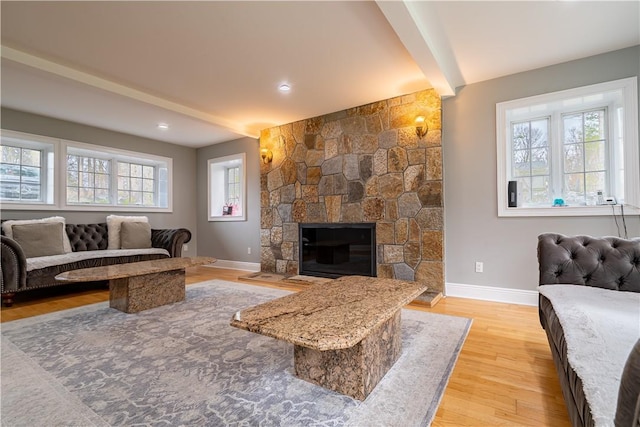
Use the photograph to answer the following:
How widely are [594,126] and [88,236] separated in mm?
6248

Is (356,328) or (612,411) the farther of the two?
(356,328)

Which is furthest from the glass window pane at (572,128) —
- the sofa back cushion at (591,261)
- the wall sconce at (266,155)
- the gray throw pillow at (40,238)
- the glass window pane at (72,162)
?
the glass window pane at (72,162)

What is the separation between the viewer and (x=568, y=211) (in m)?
2.72

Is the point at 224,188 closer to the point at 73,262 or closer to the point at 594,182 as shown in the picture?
the point at 73,262

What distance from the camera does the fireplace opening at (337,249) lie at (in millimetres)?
3723

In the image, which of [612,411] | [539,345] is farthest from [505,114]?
[612,411]

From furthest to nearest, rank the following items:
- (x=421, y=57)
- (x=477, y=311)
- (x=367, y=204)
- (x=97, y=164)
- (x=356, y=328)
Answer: (x=97, y=164) → (x=367, y=204) → (x=477, y=311) → (x=421, y=57) → (x=356, y=328)

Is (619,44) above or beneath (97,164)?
above

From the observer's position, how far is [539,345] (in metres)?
1.97

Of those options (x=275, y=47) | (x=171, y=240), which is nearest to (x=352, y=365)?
(x=275, y=47)

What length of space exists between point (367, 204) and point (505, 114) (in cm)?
176

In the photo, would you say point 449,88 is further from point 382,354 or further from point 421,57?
point 382,354

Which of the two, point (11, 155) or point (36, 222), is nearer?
point (36, 222)

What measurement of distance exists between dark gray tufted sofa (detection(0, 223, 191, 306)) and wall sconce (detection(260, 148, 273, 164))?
1.72 m
